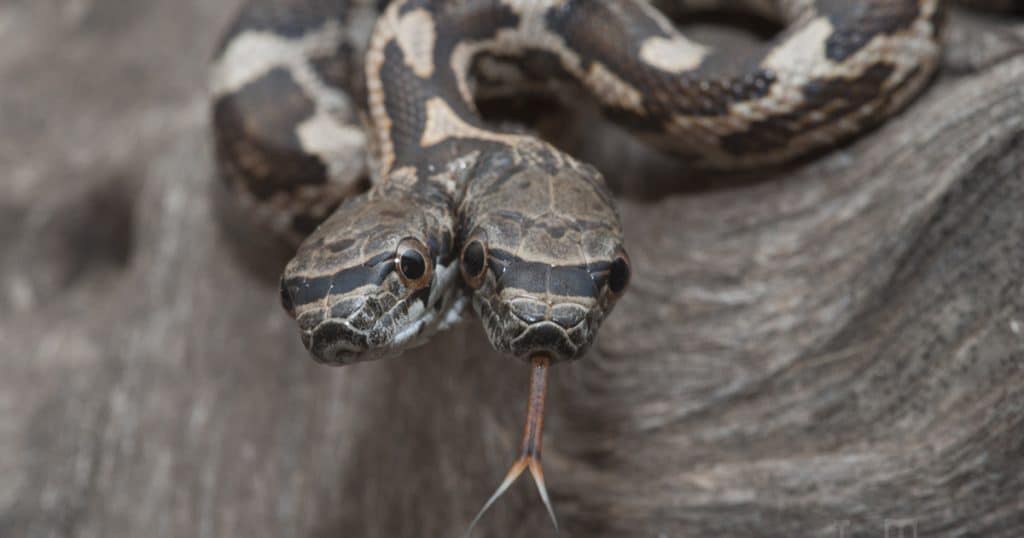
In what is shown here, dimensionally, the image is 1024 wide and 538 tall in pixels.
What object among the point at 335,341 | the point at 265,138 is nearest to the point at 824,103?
the point at 335,341

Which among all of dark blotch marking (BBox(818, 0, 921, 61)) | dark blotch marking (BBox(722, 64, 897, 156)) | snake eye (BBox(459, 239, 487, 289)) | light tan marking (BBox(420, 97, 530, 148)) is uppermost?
dark blotch marking (BBox(818, 0, 921, 61))

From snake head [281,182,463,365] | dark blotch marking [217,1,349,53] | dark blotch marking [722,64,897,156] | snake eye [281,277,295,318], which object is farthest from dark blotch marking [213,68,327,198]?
dark blotch marking [722,64,897,156]

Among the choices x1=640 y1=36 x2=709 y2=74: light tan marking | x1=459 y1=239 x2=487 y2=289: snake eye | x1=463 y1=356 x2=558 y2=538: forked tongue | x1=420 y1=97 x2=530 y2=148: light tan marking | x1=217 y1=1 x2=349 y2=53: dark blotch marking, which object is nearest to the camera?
x1=463 y1=356 x2=558 y2=538: forked tongue

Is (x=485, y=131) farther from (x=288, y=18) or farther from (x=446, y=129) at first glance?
(x=288, y=18)

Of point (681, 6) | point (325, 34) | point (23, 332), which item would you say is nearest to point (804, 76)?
point (681, 6)

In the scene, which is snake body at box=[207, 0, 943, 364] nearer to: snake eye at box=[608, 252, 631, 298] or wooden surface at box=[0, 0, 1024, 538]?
snake eye at box=[608, 252, 631, 298]

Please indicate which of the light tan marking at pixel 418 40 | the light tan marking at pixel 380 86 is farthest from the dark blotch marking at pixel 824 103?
the light tan marking at pixel 380 86
